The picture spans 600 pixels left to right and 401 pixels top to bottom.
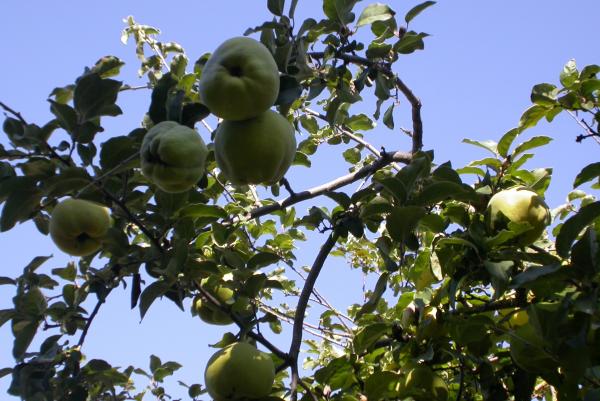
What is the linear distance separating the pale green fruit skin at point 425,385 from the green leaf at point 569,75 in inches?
47.9

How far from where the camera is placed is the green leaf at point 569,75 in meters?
2.58

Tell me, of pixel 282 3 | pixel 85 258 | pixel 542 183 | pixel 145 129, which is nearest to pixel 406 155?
pixel 542 183

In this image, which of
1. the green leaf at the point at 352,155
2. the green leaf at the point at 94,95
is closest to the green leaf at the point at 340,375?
the green leaf at the point at 94,95

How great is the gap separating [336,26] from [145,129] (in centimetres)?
84

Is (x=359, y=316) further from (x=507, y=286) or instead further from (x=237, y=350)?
(x=507, y=286)

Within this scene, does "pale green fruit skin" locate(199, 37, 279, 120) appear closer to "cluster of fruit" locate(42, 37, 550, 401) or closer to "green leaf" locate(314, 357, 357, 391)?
"cluster of fruit" locate(42, 37, 550, 401)

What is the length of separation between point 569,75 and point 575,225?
2.66 ft

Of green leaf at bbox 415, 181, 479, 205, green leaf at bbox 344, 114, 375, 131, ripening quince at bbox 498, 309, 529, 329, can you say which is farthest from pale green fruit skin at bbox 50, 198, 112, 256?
green leaf at bbox 344, 114, 375, 131

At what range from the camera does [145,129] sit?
226 centimetres

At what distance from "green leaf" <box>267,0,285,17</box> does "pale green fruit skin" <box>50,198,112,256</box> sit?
0.92 m

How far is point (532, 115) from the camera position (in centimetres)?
267

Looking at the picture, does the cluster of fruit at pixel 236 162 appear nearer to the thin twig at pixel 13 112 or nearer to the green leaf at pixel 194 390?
the thin twig at pixel 13 112

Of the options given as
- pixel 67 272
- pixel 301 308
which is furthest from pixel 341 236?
pixel 67 272

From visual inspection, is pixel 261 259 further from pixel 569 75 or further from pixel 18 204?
pixel 569 75
